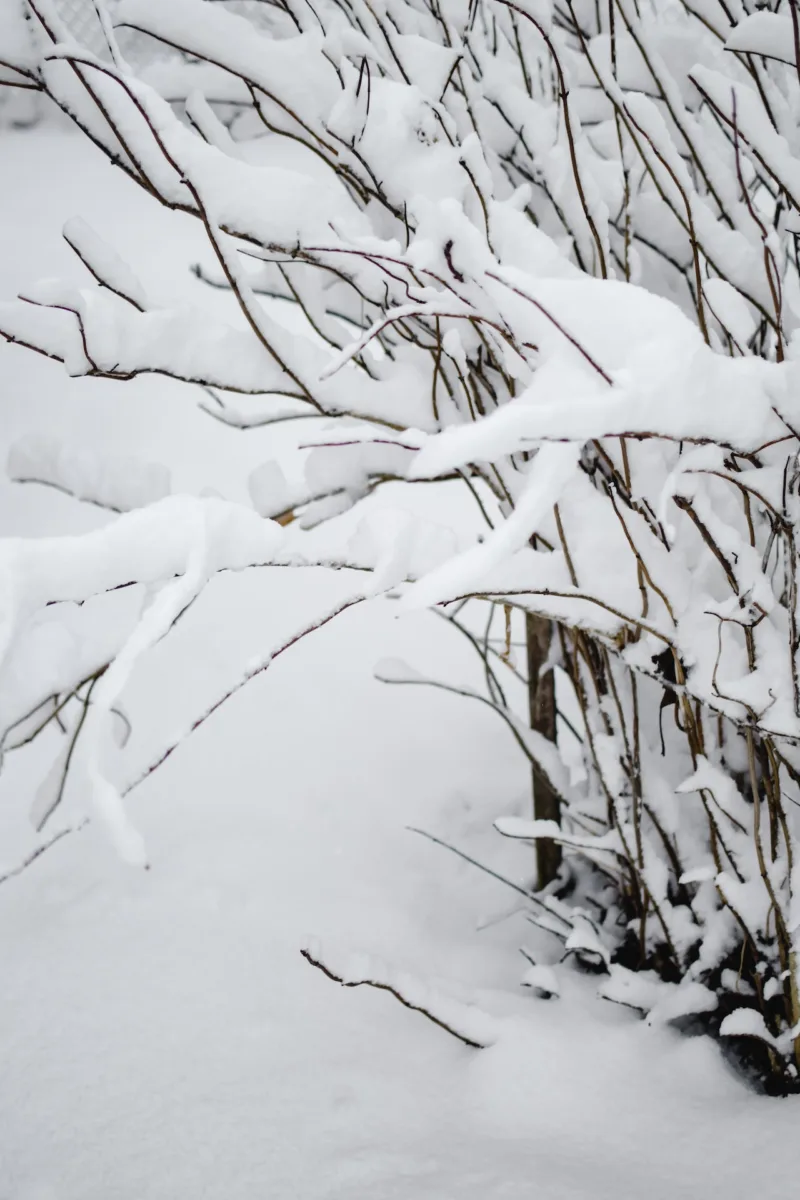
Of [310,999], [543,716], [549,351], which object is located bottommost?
[310,999]

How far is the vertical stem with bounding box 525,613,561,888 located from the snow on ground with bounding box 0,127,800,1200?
7 centimetres

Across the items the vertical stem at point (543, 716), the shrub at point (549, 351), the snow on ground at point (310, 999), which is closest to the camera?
the shrub at point (549, 351)

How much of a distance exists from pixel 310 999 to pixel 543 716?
0.37 metres

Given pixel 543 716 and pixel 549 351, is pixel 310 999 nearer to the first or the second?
pixel 543 716

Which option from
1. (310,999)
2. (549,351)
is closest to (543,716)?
(310,999)

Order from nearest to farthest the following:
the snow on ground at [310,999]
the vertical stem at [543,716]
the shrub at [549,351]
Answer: the shrub at [549,351] → the snow on ground at [310,999] → the vertical stem at [543,716]

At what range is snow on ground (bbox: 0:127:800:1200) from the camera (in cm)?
47

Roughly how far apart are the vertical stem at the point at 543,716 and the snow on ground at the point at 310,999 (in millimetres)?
74

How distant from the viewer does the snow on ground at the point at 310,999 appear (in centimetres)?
47

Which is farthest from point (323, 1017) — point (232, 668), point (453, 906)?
point (232, 668)

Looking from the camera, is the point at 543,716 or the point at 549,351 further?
the point at 543,716

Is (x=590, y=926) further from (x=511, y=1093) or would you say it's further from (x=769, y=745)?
(x=769, y=745)

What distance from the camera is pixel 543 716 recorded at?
2.74 ft

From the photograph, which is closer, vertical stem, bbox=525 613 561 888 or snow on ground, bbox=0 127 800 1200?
snow on ground, bbox=0 127 800 1200
